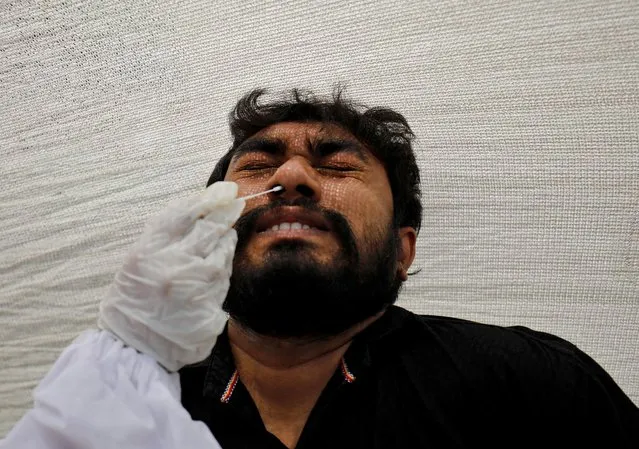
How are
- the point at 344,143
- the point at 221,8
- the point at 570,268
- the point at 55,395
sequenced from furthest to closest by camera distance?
the point at 221,8 → the point at 570,268 → the point at 344,143 → the point at 55,395

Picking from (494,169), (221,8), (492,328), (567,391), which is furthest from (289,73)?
(567,391)

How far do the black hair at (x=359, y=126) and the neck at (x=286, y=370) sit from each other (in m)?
0.23

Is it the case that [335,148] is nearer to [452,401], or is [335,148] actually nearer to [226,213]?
[226,213]

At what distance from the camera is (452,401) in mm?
692

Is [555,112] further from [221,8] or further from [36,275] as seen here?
[36,275]

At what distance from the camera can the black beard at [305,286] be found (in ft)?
2.27

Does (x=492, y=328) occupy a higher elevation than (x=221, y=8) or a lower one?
lower

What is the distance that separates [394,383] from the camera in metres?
0.71

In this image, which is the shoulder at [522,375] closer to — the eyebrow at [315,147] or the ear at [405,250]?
the ear at [405,250]

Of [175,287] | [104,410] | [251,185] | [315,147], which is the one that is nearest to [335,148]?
[315,147]

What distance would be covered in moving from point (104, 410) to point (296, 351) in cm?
30

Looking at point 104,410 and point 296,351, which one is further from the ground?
point 104,410

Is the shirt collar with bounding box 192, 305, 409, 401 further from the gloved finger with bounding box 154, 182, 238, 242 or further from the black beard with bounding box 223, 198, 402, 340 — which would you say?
the gloved finger with bounding box 154, 182, 238, 242

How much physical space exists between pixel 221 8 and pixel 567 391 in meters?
0.88
